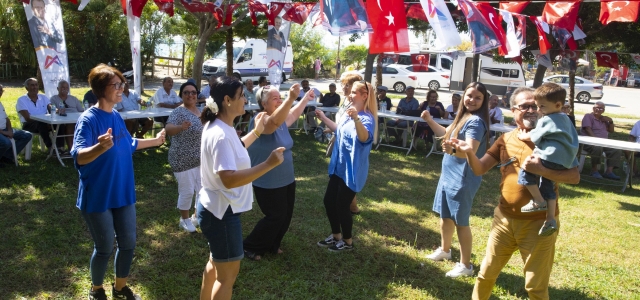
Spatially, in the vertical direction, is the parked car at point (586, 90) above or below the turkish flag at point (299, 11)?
below

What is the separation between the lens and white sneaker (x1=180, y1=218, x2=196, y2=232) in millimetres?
4777

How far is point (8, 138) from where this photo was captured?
A: 6703 millimetres

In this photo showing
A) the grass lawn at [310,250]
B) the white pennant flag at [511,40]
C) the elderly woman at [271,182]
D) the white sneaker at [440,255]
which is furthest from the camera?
the white pennant flag at [511,40]

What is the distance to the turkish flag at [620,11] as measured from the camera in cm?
652

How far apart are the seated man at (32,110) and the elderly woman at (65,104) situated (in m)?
0.16

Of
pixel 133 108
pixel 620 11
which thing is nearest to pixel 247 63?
pixel 133 108

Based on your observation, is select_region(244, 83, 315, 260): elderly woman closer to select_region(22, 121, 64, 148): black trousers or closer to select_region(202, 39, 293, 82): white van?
select_region(22, 121, 64, 148): black trousers

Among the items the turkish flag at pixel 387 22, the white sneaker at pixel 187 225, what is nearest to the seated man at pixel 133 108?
the white sneaker at pixel 187 225

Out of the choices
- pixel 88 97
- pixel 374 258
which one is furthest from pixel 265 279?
pixel 88 97

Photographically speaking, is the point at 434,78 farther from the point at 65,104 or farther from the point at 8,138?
the point at 8,138

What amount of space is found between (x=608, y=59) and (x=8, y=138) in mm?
11146

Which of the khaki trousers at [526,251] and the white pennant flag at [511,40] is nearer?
the khaki trousers at [526,251]

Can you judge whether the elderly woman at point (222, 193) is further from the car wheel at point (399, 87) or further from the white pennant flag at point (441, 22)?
the car wheel at point (399, 87)

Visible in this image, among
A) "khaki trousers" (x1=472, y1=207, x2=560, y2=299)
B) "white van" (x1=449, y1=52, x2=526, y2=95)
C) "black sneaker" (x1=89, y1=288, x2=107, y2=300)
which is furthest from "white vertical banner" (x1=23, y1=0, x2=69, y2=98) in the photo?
"white van" (x1=449, y1=52, x2=526, y2=95)
